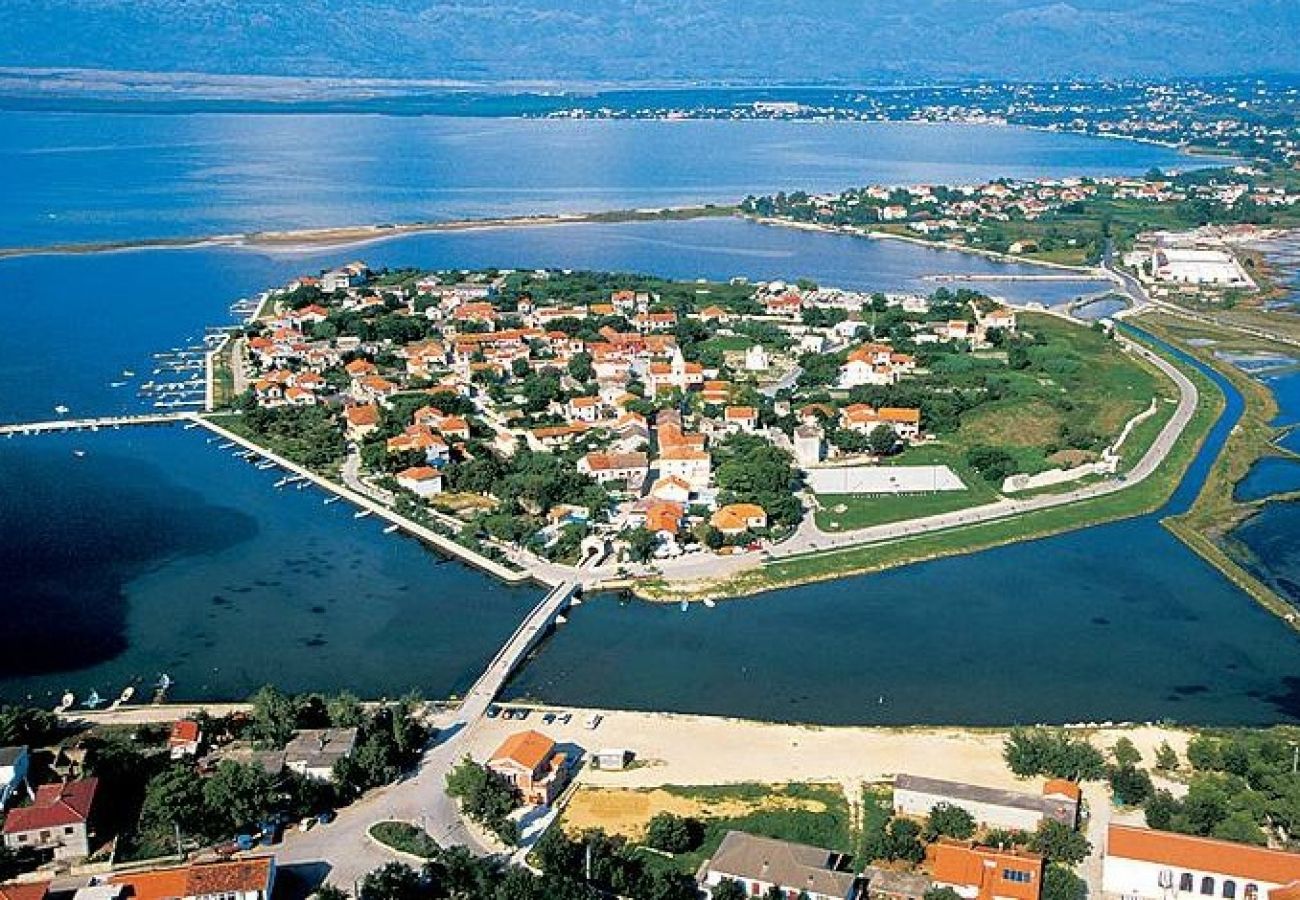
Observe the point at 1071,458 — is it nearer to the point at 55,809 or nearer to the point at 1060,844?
the point at 1060,844

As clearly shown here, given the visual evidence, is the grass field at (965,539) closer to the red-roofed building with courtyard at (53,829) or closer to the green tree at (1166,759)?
the green tree at (1166,759)

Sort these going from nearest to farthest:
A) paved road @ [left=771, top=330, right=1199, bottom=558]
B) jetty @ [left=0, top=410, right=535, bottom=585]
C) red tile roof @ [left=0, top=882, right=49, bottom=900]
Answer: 1. red tile roof @ [left=0, top=882, right=49, bottom=900]
2. jetty @ [left=0, top=410, right=535, bottom=585]
3. paved road @ [left=771, top=330, right=1199, bottom=558]

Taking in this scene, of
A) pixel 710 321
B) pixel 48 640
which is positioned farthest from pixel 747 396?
pixel 48 640

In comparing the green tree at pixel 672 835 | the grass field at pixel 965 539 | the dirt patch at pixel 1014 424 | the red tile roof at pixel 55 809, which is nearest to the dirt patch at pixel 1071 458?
the dirt patch at pixel 1014 424

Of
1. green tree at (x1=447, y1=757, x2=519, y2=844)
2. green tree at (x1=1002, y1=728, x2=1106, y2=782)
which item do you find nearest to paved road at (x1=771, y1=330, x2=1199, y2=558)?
green tree at (x1=1002, y1=728, x2=1106, y2=782)

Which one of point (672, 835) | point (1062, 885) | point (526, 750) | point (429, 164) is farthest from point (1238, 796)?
point (429, 164)

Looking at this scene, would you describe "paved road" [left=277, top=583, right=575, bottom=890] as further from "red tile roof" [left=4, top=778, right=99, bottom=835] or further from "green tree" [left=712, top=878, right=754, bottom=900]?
"green tree" [left=712, top=878, right=754, bottom=900]
